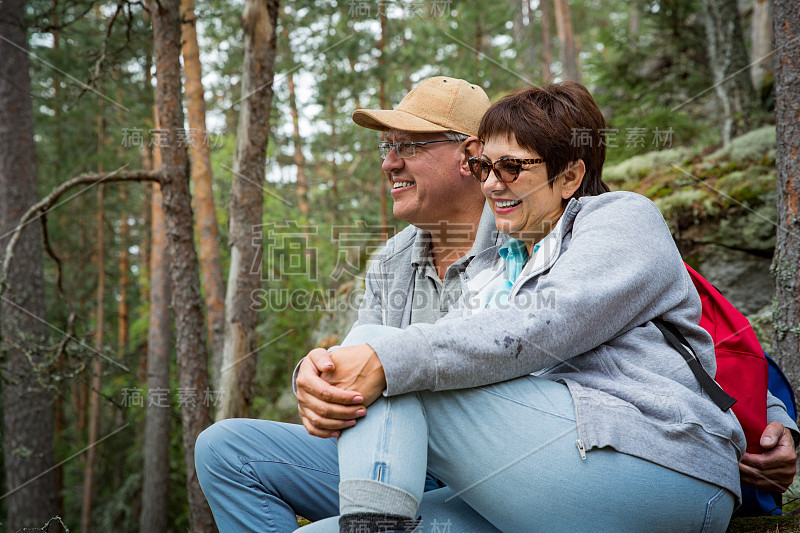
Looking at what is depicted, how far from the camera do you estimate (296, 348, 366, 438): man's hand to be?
1.55 meters

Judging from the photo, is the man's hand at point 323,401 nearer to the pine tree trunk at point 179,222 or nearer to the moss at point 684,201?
the pine tree trunk at point 179,222

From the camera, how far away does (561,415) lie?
154 centimetres

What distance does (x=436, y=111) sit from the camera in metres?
2.83

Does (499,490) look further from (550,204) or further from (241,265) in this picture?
(241,265)

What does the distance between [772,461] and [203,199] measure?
795cm

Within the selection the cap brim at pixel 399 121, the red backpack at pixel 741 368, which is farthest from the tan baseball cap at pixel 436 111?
the red backpack at pixel 741 368

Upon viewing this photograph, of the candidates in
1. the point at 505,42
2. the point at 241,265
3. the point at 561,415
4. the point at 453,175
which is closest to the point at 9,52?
the point at 241,265

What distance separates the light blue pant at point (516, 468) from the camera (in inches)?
59.0

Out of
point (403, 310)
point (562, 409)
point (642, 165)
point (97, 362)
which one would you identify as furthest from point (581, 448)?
point (97, 362)

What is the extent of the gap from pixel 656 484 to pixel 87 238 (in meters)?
14.7

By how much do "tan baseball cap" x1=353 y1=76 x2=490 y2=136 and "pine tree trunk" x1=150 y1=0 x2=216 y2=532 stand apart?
2557 mm

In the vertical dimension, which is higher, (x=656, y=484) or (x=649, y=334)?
(x=649, y=334)

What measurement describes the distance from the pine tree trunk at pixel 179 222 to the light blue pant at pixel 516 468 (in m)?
3.86

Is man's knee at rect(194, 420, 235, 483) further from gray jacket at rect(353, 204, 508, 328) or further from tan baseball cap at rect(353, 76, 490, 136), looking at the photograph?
tan baseball cap at rect(353, 76, 490, 136)
